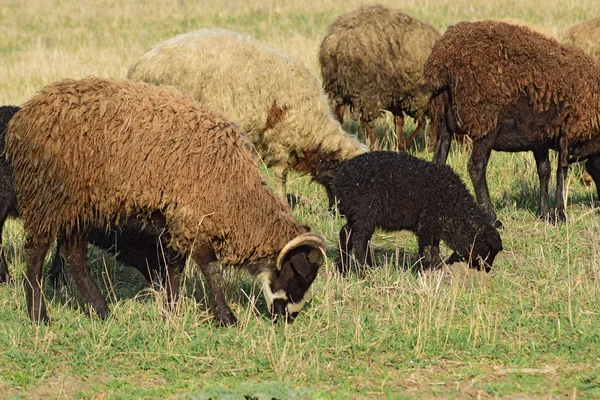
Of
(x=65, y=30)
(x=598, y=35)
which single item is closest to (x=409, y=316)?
(x=598, y=35)

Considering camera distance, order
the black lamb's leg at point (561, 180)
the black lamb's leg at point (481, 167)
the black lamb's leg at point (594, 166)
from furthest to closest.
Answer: the black lamb's leg at point (594, 166)
the black lamb's leg at point (561, 180)
the black lamb's leg at point (481, 167)

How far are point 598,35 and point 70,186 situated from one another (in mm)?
9790

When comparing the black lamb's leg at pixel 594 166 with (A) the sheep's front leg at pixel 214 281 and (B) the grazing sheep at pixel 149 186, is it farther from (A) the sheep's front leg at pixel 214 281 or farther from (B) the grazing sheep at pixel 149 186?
(A) the sheep's front leg at pixel 214 281

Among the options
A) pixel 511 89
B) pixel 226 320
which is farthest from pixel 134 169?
pixel 511 89

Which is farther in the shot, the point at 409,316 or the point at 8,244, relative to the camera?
the point at 8,244

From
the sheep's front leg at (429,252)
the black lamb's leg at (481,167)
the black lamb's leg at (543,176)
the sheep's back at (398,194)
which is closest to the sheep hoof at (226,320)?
the sheep's back at (398,194)

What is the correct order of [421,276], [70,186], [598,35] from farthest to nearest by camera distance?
[598,35], [421,276], [70,186]

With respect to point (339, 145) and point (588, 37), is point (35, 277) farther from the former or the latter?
point (588, 37)

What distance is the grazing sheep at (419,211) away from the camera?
27.5 feet

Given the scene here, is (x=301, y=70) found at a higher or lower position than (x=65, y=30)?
higher

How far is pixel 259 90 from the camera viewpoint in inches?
435

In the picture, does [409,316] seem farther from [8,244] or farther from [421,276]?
[8,244]

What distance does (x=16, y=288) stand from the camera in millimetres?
7695

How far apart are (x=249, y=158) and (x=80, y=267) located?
159cm
